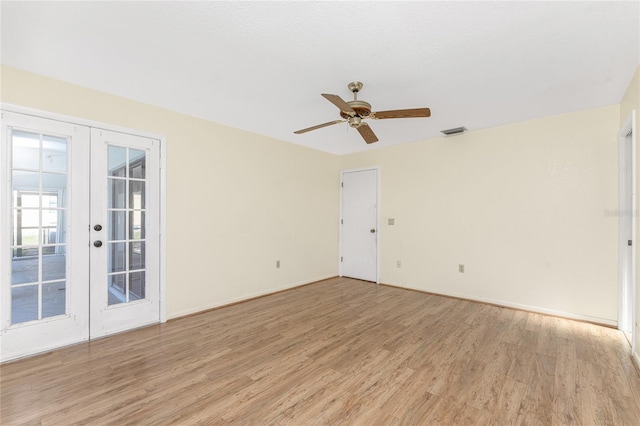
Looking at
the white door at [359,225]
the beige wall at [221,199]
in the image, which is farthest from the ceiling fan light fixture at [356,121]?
the white door at [359,225]

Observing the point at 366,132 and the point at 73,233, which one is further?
the point at 366,132

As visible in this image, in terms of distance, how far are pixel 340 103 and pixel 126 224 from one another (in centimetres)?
267

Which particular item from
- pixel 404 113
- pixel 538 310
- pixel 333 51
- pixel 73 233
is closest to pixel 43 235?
pixel 73 233

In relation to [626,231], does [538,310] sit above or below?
below

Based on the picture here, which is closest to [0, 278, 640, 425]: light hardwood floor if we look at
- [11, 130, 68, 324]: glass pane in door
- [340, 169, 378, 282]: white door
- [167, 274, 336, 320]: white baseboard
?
[167, 274, 336, 320]: white baseboard

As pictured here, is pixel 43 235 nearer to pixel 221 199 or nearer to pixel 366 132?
pixel 221 199

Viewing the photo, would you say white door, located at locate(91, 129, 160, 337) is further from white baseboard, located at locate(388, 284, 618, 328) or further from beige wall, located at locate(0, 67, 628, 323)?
white baseboard, located at locate(388, 284, 618, 328)

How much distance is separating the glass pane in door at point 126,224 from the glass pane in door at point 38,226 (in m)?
0.38

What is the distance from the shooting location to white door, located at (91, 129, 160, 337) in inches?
114

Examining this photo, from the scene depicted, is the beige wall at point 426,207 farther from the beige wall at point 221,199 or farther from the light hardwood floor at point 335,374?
the light hardwood floor at point 335,374

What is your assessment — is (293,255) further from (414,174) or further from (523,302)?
(523,302)

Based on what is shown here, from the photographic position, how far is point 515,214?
3.81 metres

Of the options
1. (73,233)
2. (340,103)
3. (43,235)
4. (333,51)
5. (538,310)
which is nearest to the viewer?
(333,51)

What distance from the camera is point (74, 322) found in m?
2.75
